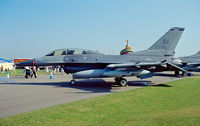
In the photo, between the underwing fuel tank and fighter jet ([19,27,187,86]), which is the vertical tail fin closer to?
fighter jet ([19,27,187,86])

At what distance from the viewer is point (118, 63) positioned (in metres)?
10.7

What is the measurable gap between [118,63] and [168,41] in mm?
5378

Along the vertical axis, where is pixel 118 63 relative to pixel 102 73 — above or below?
above

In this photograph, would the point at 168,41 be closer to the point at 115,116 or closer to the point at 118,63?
the point at 118,63

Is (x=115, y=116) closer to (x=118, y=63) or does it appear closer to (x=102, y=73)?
(x=102, y=73)

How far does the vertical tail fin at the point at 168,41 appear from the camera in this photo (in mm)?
12461

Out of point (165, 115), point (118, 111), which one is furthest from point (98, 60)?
point (165, 115)

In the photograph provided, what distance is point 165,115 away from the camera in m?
4.17

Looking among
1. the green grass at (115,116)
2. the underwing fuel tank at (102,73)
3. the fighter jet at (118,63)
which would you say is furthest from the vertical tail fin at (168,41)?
the green grass at (115,116)

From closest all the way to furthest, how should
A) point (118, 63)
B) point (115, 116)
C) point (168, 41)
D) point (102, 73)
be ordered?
point (115, 116) < point (102, 73) < point (118, 63) < point (168, 41)

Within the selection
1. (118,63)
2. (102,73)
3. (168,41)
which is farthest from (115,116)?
(168,41)

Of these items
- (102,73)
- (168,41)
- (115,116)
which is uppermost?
(168,41)

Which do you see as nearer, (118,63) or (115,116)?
(115,116)

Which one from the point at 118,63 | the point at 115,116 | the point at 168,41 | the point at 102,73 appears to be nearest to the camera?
the point at 115,116
